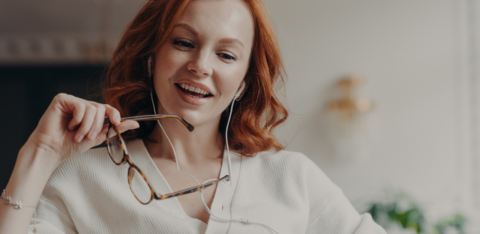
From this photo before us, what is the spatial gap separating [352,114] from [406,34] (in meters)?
0.61

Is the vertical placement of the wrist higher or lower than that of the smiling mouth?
lower

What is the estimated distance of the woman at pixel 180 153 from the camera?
0.71 m

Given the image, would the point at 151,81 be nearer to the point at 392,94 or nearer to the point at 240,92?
the point at 240,92

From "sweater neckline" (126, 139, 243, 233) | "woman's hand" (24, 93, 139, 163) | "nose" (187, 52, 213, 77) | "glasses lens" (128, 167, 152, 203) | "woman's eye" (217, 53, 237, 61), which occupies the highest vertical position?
"woman's eye" (217, 53, 237, 61)

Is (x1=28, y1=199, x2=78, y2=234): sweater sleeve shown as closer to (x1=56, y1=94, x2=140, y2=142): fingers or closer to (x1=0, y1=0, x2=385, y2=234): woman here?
(x1=0, y1=0, x2=385, y2=234): woman

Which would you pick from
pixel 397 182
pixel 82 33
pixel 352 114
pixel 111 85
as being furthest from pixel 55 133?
pixel 82 33

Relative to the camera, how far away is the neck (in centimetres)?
97

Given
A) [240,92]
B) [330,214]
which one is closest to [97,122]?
[240,92]

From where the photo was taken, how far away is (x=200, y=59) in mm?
822

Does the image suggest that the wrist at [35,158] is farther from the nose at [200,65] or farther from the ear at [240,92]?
the ear at [240,92]

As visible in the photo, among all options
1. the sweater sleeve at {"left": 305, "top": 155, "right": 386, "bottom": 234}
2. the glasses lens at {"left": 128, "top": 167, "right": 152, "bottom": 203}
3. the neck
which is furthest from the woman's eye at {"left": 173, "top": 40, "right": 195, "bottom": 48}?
the sweater sleeve at {"left": 305, "top": 155, "right": 386, "bottom": 234}

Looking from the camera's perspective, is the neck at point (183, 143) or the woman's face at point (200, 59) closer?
the woman's face at point (200, 59)

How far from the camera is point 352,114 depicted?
2172mm

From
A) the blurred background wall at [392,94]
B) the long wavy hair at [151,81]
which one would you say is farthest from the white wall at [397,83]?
the long wavy hair at [151,81]
